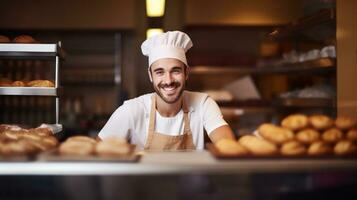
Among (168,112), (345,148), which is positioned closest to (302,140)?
(345,148)

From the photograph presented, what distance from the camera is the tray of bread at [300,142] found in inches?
46.2

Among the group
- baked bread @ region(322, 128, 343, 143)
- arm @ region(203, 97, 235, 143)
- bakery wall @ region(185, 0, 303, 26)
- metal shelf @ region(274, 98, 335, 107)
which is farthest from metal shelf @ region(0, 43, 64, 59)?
bakery wall @ region(185, 0, 303, 26)

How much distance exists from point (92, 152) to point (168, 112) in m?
0.98

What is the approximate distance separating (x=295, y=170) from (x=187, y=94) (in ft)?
3.93

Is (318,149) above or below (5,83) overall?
below

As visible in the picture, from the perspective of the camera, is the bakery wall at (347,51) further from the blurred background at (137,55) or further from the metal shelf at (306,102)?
the blurred background at (137,55)

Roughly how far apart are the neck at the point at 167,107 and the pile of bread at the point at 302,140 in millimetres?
814

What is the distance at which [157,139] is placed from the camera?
2090mm

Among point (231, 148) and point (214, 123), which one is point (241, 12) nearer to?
point (214, 123)

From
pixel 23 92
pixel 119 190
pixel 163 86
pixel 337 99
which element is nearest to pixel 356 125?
pixel 119 190

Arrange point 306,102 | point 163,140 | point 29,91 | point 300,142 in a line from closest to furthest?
point 300,142 < point 163,140 < point 29,91 < point 306,102

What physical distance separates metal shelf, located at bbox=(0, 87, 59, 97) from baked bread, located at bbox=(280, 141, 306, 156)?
1421 millimetres

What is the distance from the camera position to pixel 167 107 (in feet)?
6.96

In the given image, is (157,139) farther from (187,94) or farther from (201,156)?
(201,156)
